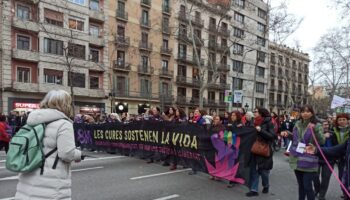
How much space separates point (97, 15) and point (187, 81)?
56.6 feet

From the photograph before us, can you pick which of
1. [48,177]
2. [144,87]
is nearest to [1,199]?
[48,177]

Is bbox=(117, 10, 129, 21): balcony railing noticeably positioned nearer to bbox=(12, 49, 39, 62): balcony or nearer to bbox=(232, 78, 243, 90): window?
bbox=(12, 49, 39, 62): balcony

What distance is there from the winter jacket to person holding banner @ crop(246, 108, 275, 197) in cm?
452

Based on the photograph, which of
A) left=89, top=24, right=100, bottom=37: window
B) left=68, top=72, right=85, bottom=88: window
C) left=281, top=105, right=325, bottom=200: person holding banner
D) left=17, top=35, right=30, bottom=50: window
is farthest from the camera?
left=89, top=24, right=100, bottom=37: window

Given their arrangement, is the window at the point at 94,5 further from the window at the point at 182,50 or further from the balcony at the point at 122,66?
the window at the point at 182,50

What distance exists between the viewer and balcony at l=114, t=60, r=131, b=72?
133 feet

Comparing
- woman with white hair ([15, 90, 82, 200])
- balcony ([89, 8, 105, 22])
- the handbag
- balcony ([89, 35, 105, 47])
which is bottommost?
the handbag

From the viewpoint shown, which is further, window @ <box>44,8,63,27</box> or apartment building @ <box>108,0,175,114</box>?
apartment building @ <box>108,0,175,114</box>

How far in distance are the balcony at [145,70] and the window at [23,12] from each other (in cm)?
1469

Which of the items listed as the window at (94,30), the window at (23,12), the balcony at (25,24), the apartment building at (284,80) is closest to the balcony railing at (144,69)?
the window at (94,30)

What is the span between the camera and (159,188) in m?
7.61

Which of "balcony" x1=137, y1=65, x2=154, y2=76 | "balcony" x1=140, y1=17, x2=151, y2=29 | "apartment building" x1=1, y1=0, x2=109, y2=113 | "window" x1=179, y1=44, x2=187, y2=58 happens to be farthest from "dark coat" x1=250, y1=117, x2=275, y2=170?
"window" x1=179, y1=44, x2=187, y2=58

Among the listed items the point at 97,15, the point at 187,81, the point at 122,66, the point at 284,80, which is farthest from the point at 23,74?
the point at 284,80

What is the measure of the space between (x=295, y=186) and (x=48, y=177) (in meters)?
6.48
